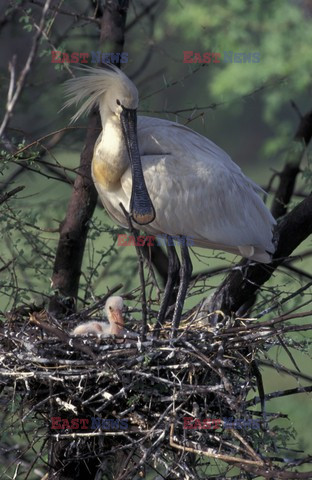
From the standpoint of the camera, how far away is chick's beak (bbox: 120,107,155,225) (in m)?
5.69

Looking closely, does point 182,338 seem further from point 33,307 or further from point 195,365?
point 33,307

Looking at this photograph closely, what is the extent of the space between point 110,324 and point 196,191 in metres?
1.00

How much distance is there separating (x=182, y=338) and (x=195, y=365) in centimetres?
15

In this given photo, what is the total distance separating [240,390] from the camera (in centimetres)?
476

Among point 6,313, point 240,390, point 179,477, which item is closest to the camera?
point 179,477

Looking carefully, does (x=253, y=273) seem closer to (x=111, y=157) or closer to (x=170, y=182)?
(x=170, y=182)

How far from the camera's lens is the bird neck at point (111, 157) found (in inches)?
231

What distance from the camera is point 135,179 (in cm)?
569

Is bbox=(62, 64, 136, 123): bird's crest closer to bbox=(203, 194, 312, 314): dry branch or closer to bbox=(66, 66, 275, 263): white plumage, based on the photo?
bbox=(66, 66, 275, 263): white plumage

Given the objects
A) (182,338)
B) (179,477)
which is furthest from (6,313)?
(179,477)

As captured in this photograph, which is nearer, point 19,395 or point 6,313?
point 19,395

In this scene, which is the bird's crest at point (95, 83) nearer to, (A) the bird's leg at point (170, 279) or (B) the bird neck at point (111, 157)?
(B) the bird neck at point (111, 157)

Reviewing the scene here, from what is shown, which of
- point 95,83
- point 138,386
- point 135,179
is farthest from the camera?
point 95,83

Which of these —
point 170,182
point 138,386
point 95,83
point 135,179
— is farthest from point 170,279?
point 138,386
